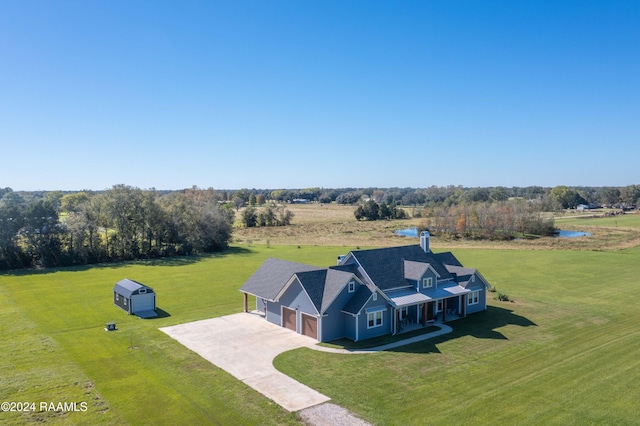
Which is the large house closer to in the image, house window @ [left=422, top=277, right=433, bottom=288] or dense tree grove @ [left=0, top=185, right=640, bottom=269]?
house window @ [left=422, top=277, right=433, bottom=288]

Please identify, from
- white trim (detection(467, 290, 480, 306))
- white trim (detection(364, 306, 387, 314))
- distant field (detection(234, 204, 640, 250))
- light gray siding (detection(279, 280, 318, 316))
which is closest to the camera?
white trim (detection(364, 306, 387, 314))

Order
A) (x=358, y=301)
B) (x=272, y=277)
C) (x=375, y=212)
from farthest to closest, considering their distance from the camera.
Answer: (x=375, y=212), (x=272, y=277), (x=358, y=301)

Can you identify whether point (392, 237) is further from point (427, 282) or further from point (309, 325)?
point (309, 325)

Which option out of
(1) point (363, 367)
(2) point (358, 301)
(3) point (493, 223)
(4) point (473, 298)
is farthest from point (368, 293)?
(3) point (493, 223)

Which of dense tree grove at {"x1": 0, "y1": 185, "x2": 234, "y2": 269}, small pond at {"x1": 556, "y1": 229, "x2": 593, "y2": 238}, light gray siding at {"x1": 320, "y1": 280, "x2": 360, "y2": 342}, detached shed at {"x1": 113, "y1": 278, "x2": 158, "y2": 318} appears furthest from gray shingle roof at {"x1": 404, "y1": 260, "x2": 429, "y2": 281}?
small pond at {"x1": 556, "y1": 229, "x2": 593, "y2": 238}

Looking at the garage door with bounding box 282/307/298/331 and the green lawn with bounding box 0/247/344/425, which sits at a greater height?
the garage door with bounding box 282/307/298/331

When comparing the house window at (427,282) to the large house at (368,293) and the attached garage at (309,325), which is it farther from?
the attached garage at (309,325)

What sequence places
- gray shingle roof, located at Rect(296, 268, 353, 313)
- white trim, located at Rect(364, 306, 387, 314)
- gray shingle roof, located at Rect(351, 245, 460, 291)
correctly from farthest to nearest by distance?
gray shingle roof, located at Rect(351, 245, 460, 291)
gray shingle roof, located at Rect(296, 268, 353, 313)
white trim, located at Rect(364, 306, 387, 314)

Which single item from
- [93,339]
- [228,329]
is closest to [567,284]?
[228,329]
